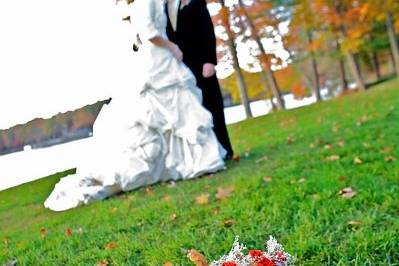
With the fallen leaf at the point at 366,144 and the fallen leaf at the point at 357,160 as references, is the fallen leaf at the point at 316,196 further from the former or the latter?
the fallen leaf at the point at 366,144

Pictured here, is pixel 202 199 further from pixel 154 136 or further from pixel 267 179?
pixel 154 136

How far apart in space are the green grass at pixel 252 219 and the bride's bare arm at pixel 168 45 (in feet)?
4.05

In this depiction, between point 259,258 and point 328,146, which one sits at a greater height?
point 259,258

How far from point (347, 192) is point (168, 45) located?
2.48m

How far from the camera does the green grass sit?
196cm

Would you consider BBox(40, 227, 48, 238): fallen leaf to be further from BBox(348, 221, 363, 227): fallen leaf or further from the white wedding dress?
BBox(348, 221, 363, 227): fallen leaf

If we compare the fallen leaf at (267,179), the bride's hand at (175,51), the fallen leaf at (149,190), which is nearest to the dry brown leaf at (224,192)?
the fallen leaf at (267,179)

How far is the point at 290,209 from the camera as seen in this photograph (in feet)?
8.14

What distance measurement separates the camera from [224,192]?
10.5 feet

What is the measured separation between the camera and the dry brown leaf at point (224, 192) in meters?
3.11

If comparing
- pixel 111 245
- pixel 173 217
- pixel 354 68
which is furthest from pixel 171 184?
pixel 354 68

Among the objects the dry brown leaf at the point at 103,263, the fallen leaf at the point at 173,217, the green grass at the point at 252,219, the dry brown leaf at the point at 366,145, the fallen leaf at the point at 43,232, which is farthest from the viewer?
the dry brown leaf at the point at 366,145

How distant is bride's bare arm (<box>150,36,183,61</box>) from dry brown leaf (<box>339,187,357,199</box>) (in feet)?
7.84

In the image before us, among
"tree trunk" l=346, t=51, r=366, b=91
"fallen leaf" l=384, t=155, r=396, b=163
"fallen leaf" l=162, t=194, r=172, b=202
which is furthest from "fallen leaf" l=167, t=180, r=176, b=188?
"tree trunk" l=346, t=51, r=366, b=91
